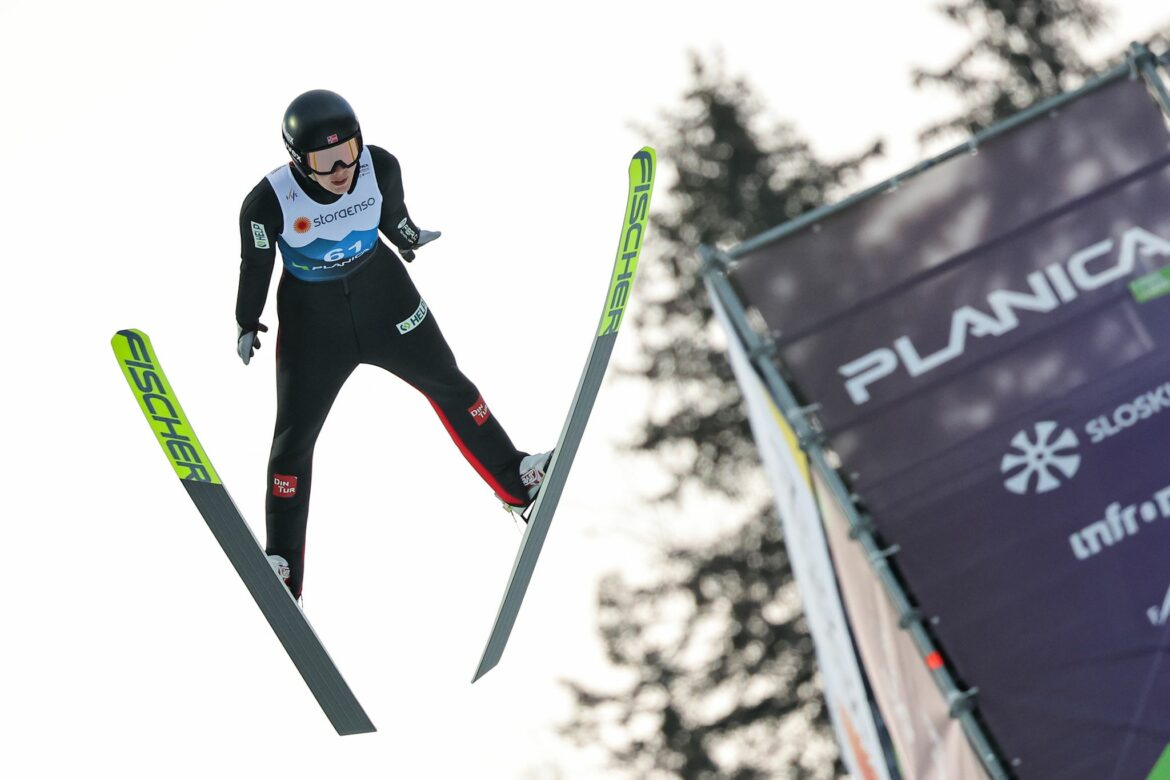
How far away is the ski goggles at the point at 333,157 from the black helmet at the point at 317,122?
0.10 ft

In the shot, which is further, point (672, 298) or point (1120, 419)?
point (672, 298)

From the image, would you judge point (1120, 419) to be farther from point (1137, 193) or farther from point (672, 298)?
point (672, 298)

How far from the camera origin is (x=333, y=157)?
552cm

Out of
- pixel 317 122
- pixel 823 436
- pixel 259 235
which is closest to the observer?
pixel 317 122

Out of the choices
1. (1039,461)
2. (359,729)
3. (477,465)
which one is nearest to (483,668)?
(359,729)

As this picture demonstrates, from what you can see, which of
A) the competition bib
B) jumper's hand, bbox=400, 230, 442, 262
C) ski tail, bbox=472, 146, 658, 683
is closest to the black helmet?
the competition bib

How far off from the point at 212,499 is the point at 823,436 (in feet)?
6.72

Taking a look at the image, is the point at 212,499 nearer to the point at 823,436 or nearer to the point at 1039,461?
the point at 823,436

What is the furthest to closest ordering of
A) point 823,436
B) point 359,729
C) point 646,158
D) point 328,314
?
point 646,158 < point 359,729 < point 823,436 < point 328,314

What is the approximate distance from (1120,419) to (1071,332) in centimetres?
35

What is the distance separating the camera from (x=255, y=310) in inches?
227

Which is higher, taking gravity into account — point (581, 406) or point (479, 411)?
point (479, 411)

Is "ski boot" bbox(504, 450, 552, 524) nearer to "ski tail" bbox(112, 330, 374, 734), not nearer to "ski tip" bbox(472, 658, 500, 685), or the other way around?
"ski tip" bbox(472, 658, 500, 685)

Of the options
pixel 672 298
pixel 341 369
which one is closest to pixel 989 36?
pixel 672 298
